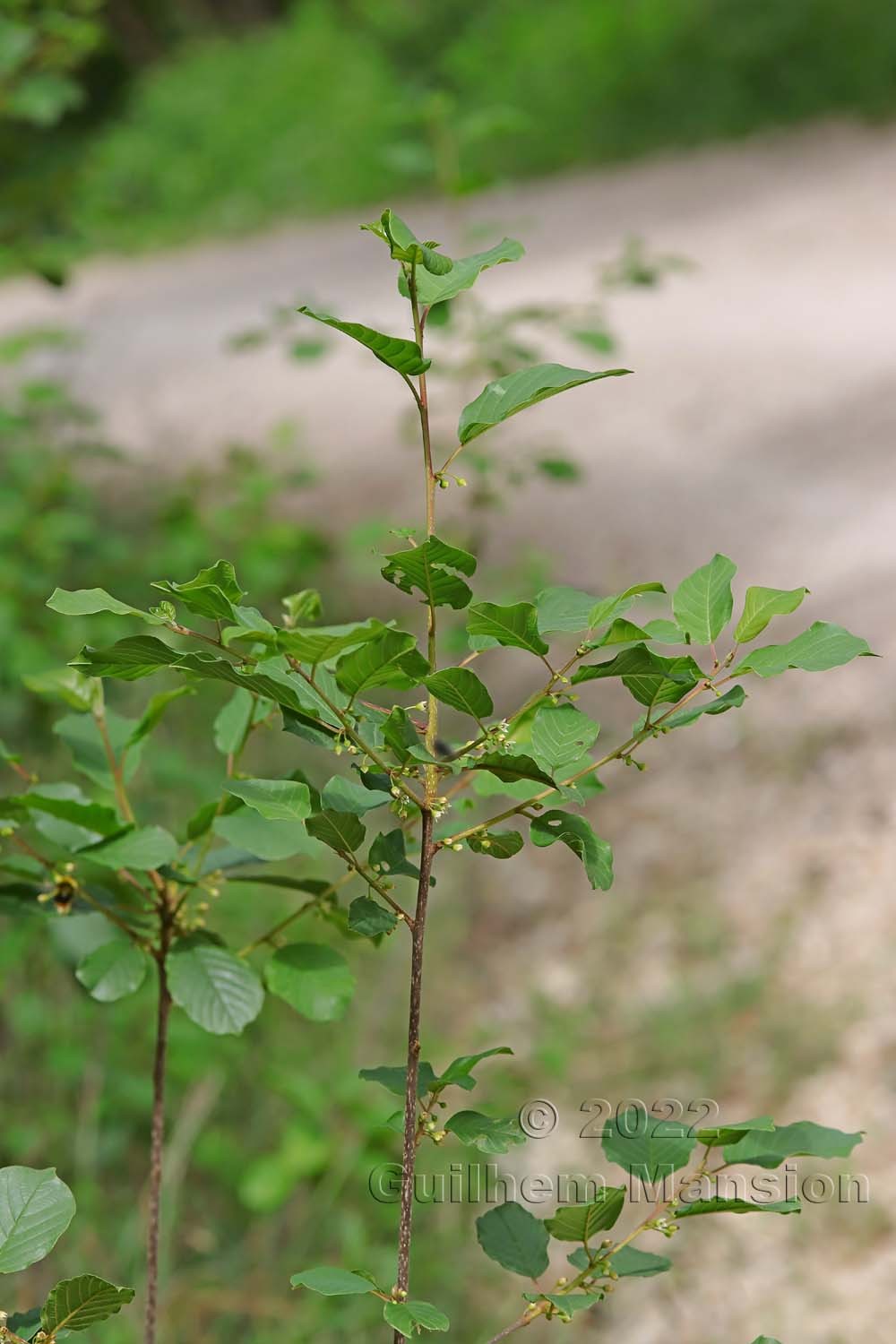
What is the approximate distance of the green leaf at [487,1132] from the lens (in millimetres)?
862

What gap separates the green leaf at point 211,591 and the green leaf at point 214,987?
1.09 ft

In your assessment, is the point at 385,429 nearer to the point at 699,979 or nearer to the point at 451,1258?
the point at 699,979

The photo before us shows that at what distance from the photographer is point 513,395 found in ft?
2.72

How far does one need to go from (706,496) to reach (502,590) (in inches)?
56.7

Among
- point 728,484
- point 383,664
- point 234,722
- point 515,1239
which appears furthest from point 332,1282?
point 728,484

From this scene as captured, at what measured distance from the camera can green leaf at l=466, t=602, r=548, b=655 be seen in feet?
2.68

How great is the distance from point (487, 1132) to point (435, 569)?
0.37 metres

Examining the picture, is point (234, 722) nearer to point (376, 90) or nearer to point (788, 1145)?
point (788, 1145)

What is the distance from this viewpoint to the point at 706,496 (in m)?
4.58

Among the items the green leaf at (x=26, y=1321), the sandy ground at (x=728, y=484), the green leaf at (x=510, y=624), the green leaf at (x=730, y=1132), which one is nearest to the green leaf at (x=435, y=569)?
the green leaf at (x=510, y=624)

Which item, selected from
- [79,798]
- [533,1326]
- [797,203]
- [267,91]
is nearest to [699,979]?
[533,1326]

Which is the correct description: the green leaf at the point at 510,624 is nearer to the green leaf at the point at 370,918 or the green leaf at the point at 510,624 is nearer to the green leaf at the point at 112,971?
the green leaf at the point at 370,918

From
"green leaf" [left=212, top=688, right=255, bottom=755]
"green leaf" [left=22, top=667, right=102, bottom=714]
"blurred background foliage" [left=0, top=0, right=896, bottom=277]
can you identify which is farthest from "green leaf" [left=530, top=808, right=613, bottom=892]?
"blurred background foliage" [left=0, top=0, right=896, bottom=277]

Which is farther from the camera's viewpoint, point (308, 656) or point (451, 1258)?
point (451, 1258)
